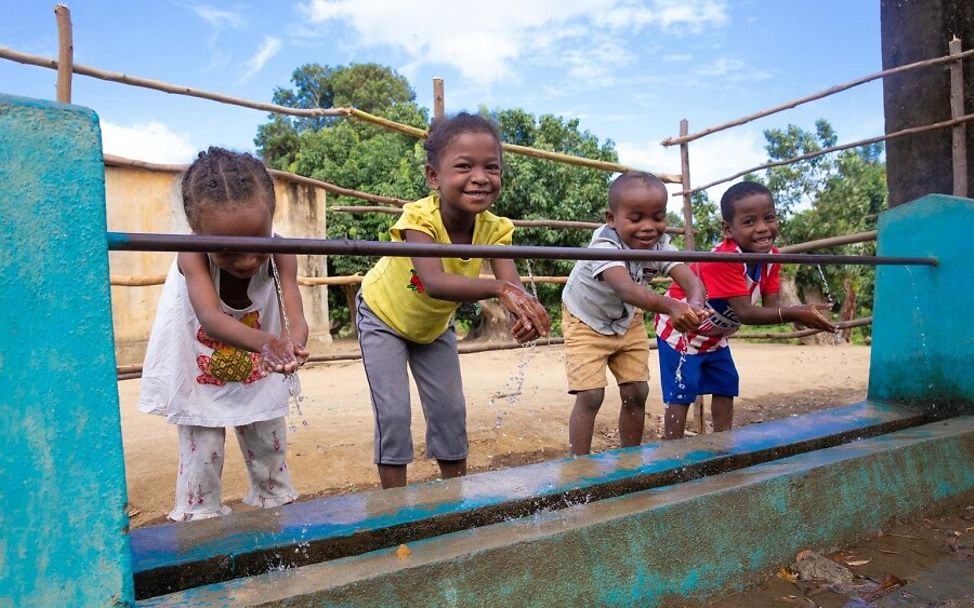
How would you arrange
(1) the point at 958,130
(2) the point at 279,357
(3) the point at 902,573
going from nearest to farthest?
(2) the point at 279,357 → (3) the point at 902,573 → (1) the point at 958,130

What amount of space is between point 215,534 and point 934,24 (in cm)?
546

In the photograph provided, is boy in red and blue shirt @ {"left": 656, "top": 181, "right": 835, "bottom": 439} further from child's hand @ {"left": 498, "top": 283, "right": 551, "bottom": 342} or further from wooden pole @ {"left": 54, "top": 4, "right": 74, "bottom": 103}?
wooden pole @ {"left": 54, "top": 4, "right": 74, "bottom": 103}

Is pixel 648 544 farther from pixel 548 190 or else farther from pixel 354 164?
pixel 354 164

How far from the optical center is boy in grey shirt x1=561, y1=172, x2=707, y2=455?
123 inches

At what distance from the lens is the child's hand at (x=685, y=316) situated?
2316 millimetres

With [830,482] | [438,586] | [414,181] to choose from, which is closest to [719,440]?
[830,482]

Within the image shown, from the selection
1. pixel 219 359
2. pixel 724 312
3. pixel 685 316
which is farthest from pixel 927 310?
pixel 219 359

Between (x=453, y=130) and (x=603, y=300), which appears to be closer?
(x=453, y=130)

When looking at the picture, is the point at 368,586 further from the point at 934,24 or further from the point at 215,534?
the point at 934,24

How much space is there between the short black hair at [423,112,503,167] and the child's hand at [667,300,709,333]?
827mm

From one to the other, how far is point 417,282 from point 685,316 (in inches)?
36.6

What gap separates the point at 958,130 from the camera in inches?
185

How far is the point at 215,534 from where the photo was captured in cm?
168

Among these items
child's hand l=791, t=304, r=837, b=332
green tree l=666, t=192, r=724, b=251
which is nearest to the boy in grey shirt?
child's hand l=791, t=304, r=837, b=332
